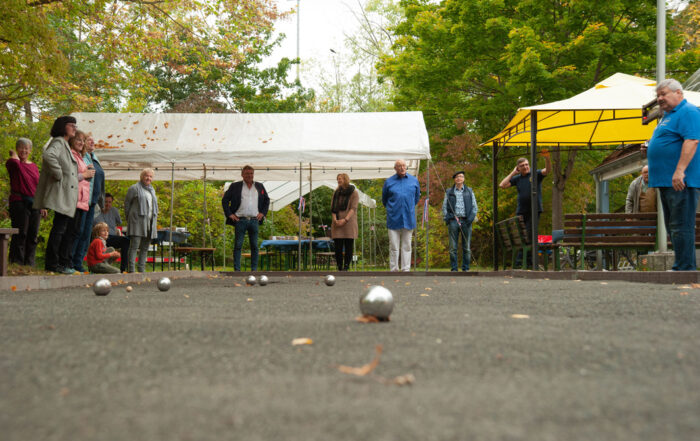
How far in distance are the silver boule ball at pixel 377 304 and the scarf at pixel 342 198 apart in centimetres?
924

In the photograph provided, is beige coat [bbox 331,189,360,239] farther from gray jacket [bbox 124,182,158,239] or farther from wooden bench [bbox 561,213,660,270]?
wooden bench [bbox 561,213,660,270]

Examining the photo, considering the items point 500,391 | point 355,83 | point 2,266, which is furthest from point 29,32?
point 355,83

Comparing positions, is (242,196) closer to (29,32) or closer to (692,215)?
(29,32)

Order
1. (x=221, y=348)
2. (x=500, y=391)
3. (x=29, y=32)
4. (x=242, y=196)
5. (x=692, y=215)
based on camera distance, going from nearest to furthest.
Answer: (x=500, y=391) → (x=221, y=348) → (x=692, y=215) → (x=29, y=32) → (x=242, y=196)

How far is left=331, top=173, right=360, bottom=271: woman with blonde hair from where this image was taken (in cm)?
1263

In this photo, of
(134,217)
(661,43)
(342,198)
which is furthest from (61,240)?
(661,43)

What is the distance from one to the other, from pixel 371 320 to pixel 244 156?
9138 millimetres

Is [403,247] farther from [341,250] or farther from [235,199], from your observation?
[235,199]

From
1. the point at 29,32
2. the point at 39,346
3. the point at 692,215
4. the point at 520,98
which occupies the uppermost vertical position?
the point at 520,98

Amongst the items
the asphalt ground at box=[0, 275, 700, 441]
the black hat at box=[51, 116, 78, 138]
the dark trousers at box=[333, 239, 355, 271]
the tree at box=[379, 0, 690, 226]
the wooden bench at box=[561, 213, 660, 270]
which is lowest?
the asphalt ground at box=[0, 275, 700, 441]

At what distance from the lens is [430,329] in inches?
130

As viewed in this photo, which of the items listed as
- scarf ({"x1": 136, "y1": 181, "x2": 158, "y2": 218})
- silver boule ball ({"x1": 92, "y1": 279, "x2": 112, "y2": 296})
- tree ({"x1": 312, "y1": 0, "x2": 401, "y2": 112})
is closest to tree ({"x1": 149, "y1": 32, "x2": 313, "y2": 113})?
tree ({"x1": 312, "y1": 0, "x2": 401, "y2": 112})

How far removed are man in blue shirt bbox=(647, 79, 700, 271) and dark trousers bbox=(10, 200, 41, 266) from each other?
24.5 ft

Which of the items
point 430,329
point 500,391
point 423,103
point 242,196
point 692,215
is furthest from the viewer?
point 423,103
